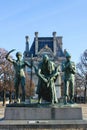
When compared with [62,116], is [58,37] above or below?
above

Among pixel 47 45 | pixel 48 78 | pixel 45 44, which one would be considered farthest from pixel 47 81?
pixel 45 44

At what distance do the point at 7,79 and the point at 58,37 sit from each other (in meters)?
58.0

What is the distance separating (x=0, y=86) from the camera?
51.3m

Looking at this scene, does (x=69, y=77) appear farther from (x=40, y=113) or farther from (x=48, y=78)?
(x=40, y=113)

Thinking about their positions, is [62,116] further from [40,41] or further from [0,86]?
[40,41]

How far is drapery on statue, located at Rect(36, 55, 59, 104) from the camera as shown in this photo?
14.4 metres

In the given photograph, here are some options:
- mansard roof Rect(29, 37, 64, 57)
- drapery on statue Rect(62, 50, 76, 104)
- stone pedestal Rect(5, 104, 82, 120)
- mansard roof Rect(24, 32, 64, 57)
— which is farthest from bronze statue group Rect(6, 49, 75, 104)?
mansard roof Rect(29, 37, 64, 57)

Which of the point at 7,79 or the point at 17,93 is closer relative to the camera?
the point at 17,93

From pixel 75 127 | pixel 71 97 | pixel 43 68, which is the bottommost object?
pixel 75 127

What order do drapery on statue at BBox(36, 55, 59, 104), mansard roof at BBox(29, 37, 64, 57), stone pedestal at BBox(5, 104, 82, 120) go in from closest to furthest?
stone pedestal at BBox(5, 104, 82, 120)
drapery on statue at BBox(36, 55, 59, 104)
mansard roof at BBox(29, 37, 64, 57)

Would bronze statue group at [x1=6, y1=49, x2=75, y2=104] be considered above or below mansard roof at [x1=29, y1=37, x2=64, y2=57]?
below

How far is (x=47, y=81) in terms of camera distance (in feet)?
47.1

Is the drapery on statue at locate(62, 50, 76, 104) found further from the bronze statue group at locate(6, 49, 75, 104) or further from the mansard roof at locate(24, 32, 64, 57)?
the mansard roof at locate(24, 32, 64, 57)

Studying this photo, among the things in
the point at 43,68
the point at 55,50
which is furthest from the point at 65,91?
the point at 55,50
